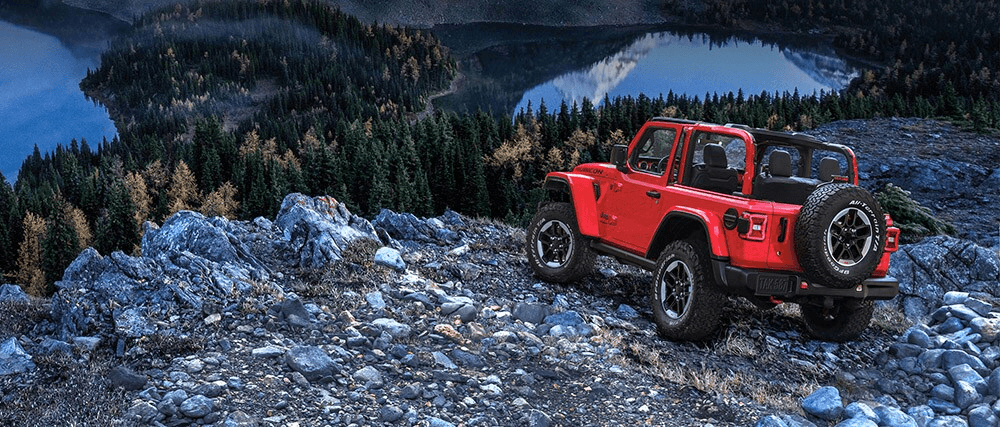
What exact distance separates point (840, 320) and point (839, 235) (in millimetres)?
2268

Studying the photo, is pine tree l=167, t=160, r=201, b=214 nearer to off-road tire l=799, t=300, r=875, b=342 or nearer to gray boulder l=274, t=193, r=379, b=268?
gray boulder l=274, t=193, r=379, b=268

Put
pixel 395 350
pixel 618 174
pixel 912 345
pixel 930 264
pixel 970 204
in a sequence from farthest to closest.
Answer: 1. pixel 970 204
2. pixel 930 264
3. pixel 618 174
4. pixel 912 345
5. pixel 395 350

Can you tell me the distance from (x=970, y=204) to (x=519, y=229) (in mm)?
45337

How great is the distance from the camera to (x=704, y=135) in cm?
1046

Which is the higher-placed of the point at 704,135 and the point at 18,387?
the point at 704,135

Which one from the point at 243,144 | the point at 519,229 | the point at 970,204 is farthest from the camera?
the point at 243,144

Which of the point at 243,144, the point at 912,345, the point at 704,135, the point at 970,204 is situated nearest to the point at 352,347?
the point at 704,135

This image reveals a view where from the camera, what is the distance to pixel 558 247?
41.1 ft

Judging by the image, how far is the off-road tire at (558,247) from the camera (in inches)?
477

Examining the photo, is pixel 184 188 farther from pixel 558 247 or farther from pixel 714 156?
pixel 714 156

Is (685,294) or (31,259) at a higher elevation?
(685,294)

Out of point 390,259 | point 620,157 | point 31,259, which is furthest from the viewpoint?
point 31,259

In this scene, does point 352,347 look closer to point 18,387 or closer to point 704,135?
point 18,387

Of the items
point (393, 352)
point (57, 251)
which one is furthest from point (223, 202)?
point (393, 352)
